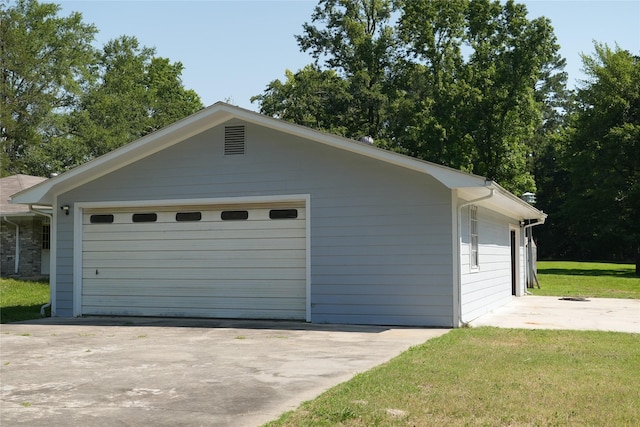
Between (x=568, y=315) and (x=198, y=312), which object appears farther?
(x=568, y=315)

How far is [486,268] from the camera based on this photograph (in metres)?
13.7

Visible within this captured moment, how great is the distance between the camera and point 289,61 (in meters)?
38.4

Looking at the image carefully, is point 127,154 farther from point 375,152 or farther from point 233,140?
point 375,152

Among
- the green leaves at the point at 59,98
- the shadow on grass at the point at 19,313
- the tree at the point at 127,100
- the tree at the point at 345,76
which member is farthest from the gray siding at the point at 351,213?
the tree at the point at 127,100

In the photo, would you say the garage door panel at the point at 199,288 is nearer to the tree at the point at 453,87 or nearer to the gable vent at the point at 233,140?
the gable vent at the point at 233,140

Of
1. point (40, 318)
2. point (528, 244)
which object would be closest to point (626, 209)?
point (528, 244)

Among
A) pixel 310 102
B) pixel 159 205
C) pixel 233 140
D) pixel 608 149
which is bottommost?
pixel 159 205

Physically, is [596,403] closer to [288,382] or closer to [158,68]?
[288,382]

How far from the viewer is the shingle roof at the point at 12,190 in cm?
2083

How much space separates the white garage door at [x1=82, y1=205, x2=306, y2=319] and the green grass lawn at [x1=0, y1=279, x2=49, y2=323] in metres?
1.39

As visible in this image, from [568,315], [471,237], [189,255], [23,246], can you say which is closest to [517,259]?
[568,315]

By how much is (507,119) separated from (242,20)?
2095cm

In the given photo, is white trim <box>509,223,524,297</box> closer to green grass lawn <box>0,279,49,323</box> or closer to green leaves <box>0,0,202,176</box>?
green grass lawn <box>0,279,49,323</box>

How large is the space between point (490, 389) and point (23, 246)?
747 inches
